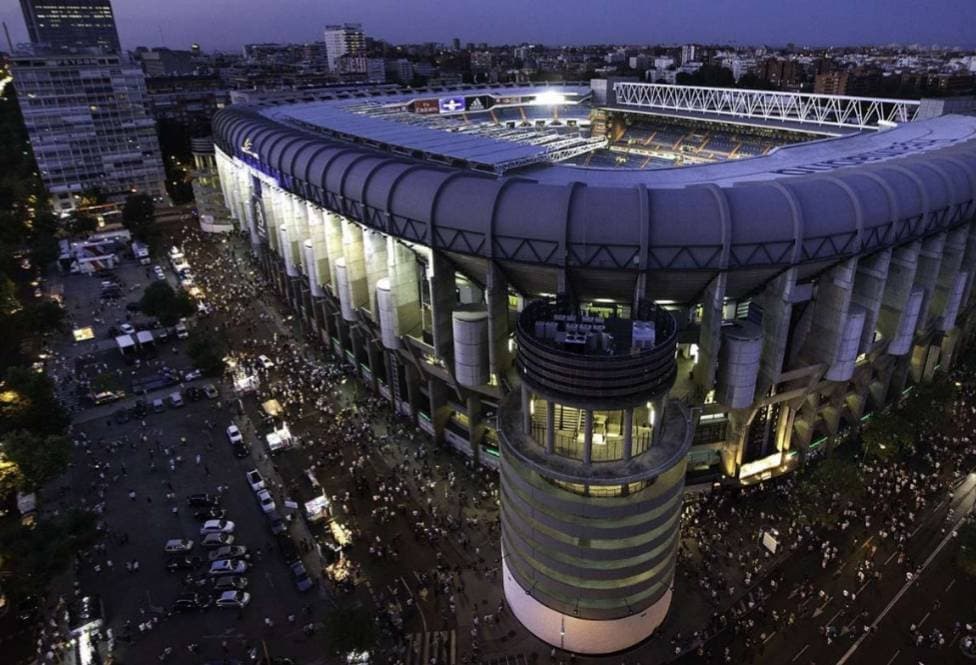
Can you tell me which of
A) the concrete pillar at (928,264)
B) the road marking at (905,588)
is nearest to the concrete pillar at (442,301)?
the road marking at (905,588)

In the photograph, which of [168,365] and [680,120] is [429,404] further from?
[680,120]

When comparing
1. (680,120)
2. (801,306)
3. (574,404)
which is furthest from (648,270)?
(680,120)

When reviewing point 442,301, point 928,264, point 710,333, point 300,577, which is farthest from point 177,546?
point 928,264

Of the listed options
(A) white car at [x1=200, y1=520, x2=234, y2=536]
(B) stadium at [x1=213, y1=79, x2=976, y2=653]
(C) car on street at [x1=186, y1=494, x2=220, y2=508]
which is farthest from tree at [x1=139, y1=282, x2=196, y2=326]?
(A) white car at [x1=200, y1=520, x2=234, y2=536]

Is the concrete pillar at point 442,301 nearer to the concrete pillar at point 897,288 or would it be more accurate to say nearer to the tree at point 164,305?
the concrete pillar at point 897,288

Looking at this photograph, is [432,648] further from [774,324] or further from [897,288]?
[897,288]

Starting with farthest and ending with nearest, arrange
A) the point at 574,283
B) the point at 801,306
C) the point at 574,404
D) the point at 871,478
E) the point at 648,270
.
Answer: the point at 871,478 → the point at 801,306 → the point at 574,283 → the point at 648,270 → the point at 574,404

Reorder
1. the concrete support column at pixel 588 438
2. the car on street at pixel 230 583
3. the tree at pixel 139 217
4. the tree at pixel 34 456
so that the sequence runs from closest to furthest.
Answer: the concrete support column at pixel 588 438 → the car on street at pixel 230 583 → the tree at pixel 34 456 → the tree at pixel 139 217
